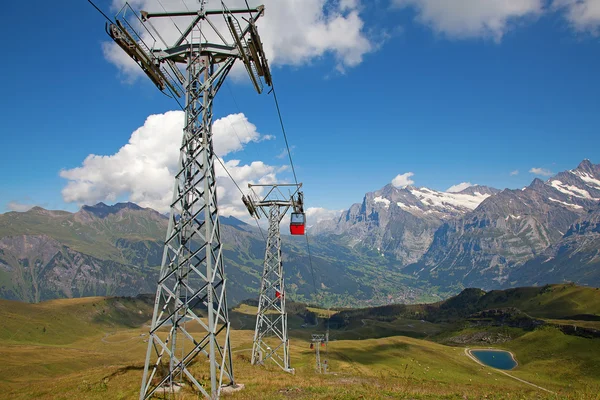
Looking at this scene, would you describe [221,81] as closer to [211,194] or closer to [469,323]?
[211,194]

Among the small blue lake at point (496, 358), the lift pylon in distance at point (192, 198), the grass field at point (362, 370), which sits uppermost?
the lift pylon in distance at point (192, 198)

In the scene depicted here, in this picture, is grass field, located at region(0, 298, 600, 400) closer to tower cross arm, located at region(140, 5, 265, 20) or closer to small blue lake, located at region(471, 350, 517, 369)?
small blue lake, located at region(471, 350, 517, 369)

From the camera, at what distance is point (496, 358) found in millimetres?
122562

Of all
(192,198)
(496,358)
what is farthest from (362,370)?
(496,358)

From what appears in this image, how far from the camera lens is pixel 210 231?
18000 millimetres

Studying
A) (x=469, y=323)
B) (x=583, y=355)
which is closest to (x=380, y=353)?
(x=583, y=355)

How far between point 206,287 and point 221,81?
443 inches

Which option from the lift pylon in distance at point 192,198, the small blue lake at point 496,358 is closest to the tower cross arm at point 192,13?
the lift pylon in distance at point 192,198

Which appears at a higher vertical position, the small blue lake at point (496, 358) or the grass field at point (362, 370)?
the grass field at point (362, 370)

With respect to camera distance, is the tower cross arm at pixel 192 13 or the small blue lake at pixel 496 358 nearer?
the tower cross arm at pixel 192 13

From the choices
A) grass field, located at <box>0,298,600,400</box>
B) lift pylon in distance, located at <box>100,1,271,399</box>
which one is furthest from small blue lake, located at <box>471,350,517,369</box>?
lift pylon in distance, located at <box>100,1,271,399</box>

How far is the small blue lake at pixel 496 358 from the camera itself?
365ft

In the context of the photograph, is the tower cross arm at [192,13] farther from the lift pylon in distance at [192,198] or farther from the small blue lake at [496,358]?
the small blue lake at [496,358]

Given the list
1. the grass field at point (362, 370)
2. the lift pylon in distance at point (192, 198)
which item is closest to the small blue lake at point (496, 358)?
the grass field at point (362, 370)
